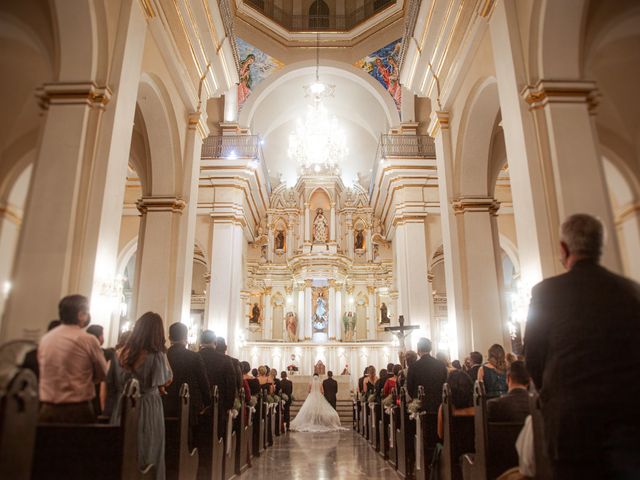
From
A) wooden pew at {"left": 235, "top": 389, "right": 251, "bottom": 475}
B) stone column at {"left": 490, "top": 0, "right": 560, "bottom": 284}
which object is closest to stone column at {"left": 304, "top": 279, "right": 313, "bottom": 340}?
wooden pew at {"left": 235, "top": 389, "right": 251, "bottom": 475}

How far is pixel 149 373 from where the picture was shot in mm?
3539

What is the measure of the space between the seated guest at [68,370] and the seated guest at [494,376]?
3.72m

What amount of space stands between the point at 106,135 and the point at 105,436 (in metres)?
4.01

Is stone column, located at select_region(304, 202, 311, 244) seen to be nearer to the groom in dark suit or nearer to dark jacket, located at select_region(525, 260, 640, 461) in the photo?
the groom in dark suit

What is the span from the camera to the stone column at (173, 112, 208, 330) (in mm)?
8641

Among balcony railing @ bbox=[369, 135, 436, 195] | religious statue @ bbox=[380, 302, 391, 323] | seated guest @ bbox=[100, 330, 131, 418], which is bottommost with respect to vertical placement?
seated guest @ bbox=[100, 330, 131, 418]

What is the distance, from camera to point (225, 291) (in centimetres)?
1390

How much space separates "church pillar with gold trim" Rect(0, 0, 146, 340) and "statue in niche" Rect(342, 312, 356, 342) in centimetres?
1563

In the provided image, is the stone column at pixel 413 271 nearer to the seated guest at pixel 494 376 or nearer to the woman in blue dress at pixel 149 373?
the seated guest at pixel 494 376

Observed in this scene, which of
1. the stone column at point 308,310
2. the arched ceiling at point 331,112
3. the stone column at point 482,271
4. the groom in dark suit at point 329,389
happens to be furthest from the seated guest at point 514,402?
the stone column at point 308,310

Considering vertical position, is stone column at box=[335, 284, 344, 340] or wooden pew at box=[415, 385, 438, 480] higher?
stone column at box=[335, 284, 344, 340]

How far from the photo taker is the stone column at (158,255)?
27.7ft

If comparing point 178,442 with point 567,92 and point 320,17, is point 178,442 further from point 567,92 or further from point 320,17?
point 320,17

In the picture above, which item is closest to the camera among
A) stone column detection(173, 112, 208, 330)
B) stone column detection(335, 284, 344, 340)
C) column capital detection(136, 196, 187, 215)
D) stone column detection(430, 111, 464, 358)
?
stone column detection(430, 111, 464, 358)
